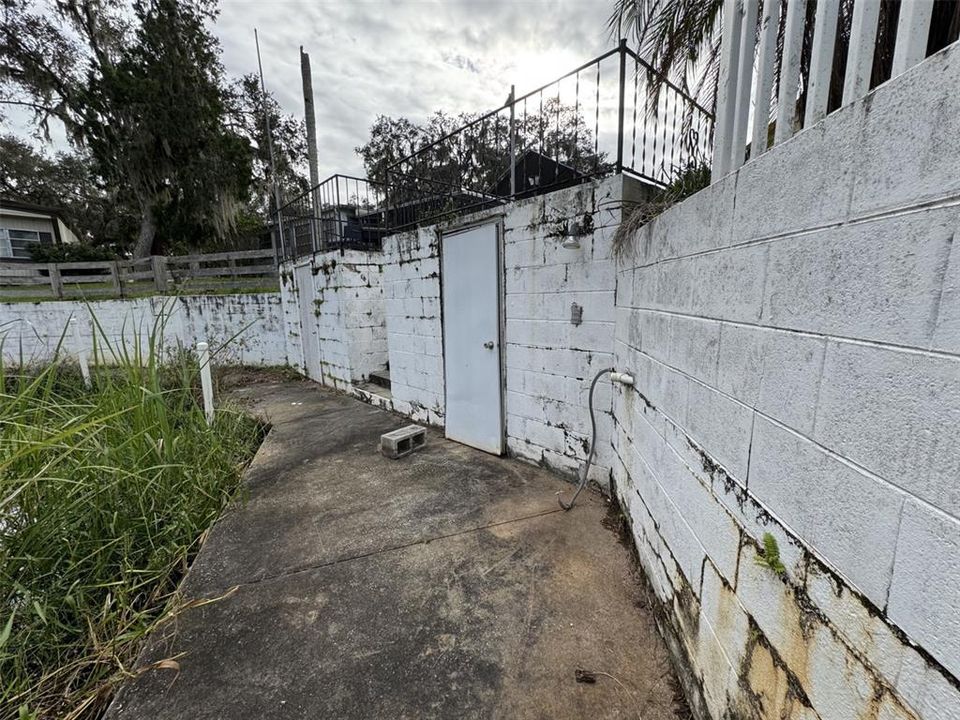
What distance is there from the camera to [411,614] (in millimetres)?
1854

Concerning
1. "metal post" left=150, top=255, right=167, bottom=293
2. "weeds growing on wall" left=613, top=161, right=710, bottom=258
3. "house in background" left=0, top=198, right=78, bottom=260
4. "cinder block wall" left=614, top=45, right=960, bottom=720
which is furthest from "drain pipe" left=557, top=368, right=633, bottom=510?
"house in background" left=0, top=198, right=78, bottom=260

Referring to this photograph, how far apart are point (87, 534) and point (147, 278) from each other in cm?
976

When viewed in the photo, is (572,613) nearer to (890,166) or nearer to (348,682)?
(348,682)

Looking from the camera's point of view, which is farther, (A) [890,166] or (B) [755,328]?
(B) [755,328]

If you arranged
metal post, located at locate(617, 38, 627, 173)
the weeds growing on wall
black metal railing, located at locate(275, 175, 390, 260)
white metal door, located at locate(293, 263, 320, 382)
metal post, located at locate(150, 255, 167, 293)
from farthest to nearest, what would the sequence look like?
metal post, located at locate(150, 255, 167, 293), white metal door, located at locate(293, 263, 320, 382), black metal railing, located at locate(275, 175, 390, 260), metal post, located at locate(617, 38, 627, 173), the weeds growing on wall

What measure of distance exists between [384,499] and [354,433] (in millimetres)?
1599

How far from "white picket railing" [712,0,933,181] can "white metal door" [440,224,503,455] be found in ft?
7.05

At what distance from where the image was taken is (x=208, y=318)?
8.41 metres

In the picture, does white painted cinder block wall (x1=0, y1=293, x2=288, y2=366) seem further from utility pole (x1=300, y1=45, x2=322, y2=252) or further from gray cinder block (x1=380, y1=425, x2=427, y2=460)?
gray cinder block (x1=380, y1=425, x2=427, y2=460)

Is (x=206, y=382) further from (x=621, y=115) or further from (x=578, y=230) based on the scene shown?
(x=621, y=115)

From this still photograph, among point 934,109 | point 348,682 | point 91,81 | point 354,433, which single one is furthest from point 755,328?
point 91,81

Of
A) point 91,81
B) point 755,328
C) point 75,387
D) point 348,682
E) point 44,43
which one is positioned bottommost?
point 348,682

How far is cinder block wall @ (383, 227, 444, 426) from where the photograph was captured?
13.7ft

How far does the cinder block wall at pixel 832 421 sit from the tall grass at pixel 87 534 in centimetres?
216
